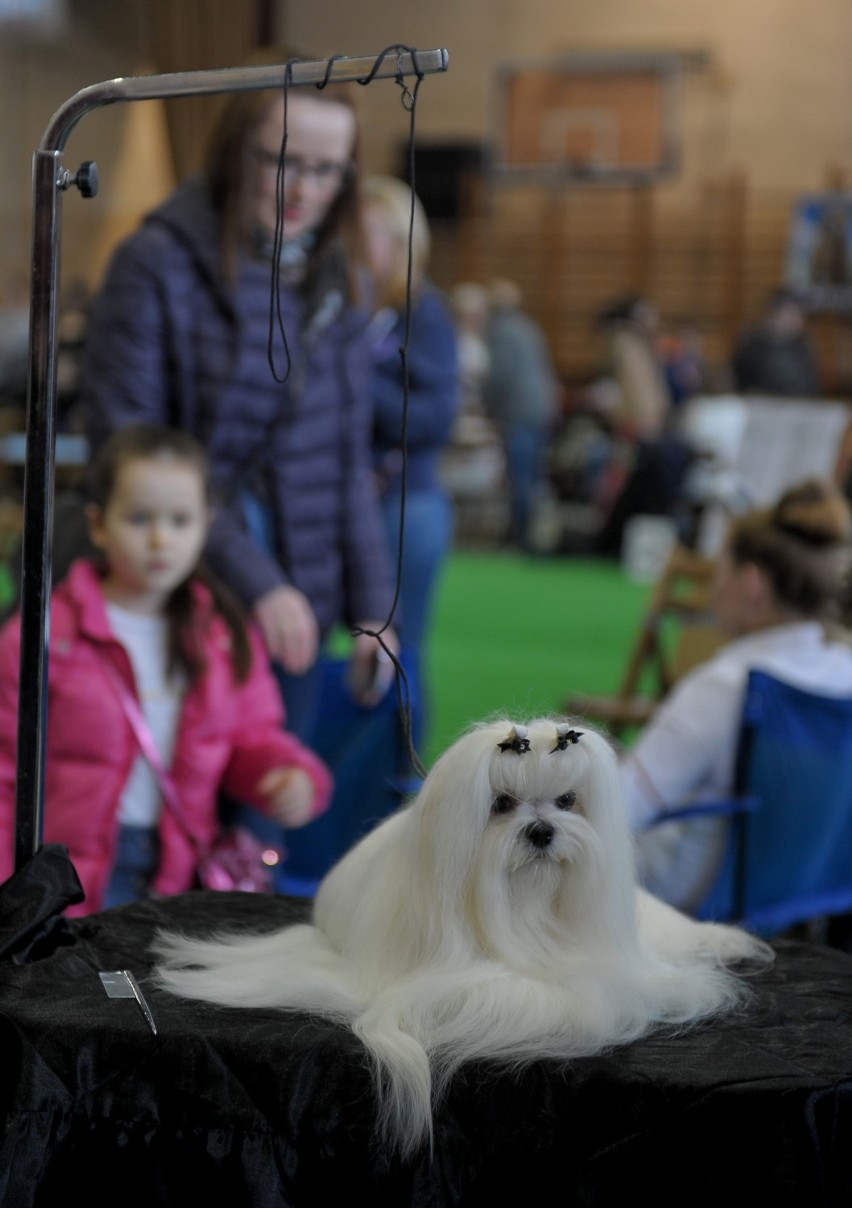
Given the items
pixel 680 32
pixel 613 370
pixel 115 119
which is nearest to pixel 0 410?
pixel 115 119

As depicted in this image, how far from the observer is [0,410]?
797 cm

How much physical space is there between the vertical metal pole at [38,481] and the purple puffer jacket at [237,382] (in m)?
0.89

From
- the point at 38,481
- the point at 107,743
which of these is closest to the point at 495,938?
the point at 38,481

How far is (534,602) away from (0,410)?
304 centimetres

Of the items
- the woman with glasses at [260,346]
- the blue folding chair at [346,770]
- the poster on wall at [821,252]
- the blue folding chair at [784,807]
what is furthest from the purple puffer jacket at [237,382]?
the poster on wall at [821,252]

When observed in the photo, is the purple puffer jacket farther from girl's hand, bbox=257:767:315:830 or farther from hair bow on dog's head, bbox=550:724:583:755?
hair bow on dog's head, bbox=550:724:583:755

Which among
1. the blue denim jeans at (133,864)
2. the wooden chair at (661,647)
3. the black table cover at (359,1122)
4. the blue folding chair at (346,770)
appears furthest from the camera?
the wooden chair at (661,647)

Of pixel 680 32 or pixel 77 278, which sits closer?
pixel 77 278

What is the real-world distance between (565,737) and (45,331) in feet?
1.79

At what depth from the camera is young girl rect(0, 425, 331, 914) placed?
193 cm

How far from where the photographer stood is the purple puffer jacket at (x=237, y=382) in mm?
2172

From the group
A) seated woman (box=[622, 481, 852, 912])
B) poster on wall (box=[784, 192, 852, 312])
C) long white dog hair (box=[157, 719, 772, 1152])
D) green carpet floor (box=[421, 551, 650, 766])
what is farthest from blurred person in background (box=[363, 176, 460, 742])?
poster on wall (box=[784, 192, 852, 312])

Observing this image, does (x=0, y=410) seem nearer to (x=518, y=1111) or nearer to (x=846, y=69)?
(x=518, y=1111)

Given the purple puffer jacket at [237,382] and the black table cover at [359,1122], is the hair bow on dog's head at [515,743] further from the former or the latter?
the purple puffer jacket at [237,382]
